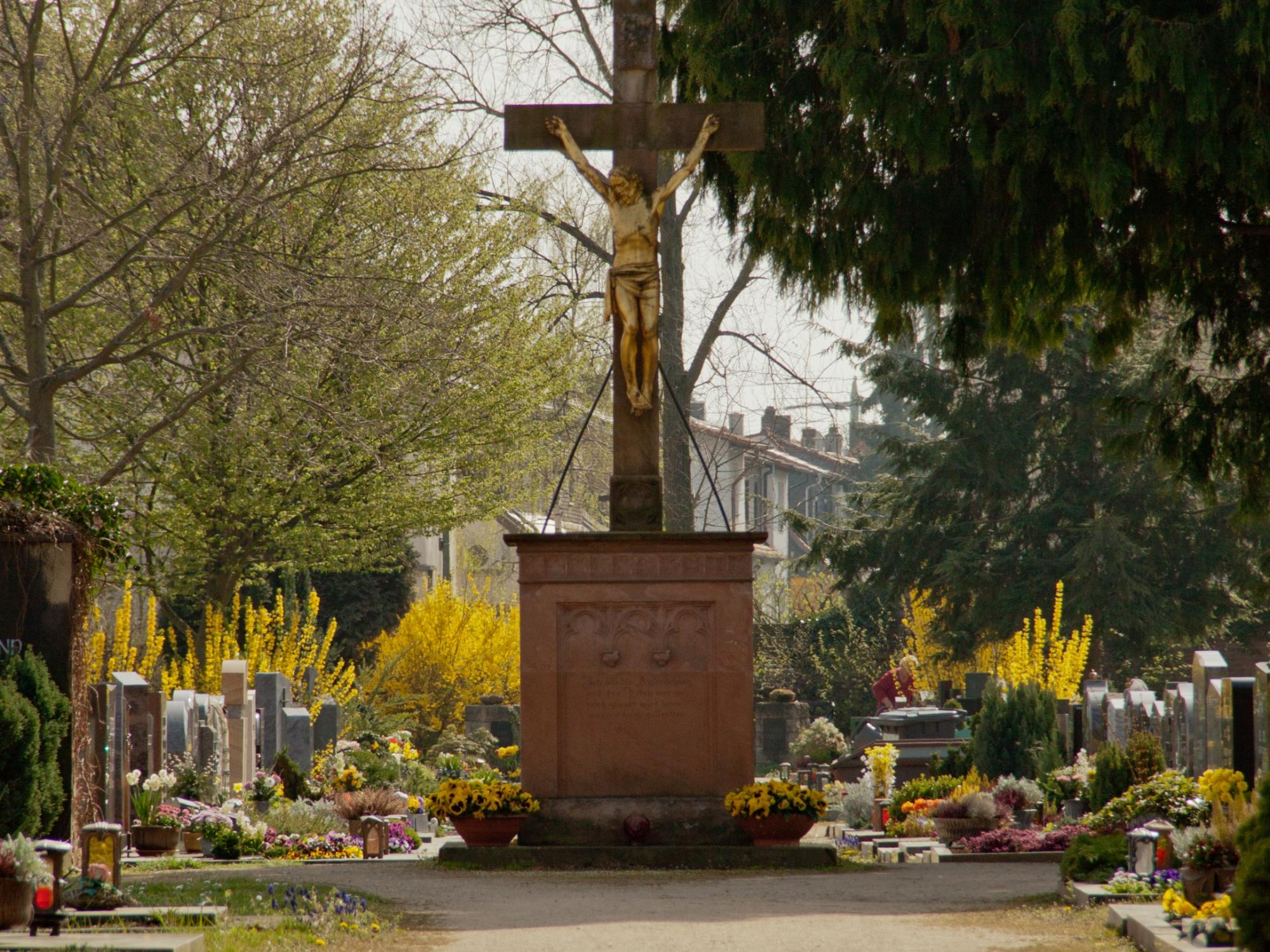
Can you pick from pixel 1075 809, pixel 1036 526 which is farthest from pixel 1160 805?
pixel 1036 526

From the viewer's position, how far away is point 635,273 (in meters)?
12.2

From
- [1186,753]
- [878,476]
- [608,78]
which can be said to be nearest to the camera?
[1186,753]

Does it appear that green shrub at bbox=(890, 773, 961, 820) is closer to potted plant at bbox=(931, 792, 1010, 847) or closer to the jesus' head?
potted plant at bbox=(931, 792, 1010, 847)

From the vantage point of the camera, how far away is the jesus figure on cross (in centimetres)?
1223

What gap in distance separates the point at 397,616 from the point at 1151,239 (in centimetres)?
2420

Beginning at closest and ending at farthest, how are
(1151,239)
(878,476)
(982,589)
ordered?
(1151,239), (982,589), (878,476)

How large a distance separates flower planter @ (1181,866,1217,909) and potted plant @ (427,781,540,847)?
16.6 ft

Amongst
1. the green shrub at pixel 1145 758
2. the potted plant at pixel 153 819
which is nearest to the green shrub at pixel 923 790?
the green shrub at pixel 1145 758

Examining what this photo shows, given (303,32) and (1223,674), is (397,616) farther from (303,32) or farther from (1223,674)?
(1223,674)

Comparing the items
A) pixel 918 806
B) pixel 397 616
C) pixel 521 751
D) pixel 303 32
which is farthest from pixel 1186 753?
pixel 397 616

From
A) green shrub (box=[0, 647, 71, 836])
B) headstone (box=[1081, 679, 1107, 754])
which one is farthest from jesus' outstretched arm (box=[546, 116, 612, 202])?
headstone (box=[1081, 679, 1107, 754])

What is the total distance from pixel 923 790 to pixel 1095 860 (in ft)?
22.7

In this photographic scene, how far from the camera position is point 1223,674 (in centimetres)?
1193

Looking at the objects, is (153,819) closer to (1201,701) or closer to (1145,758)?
(1145,758)
